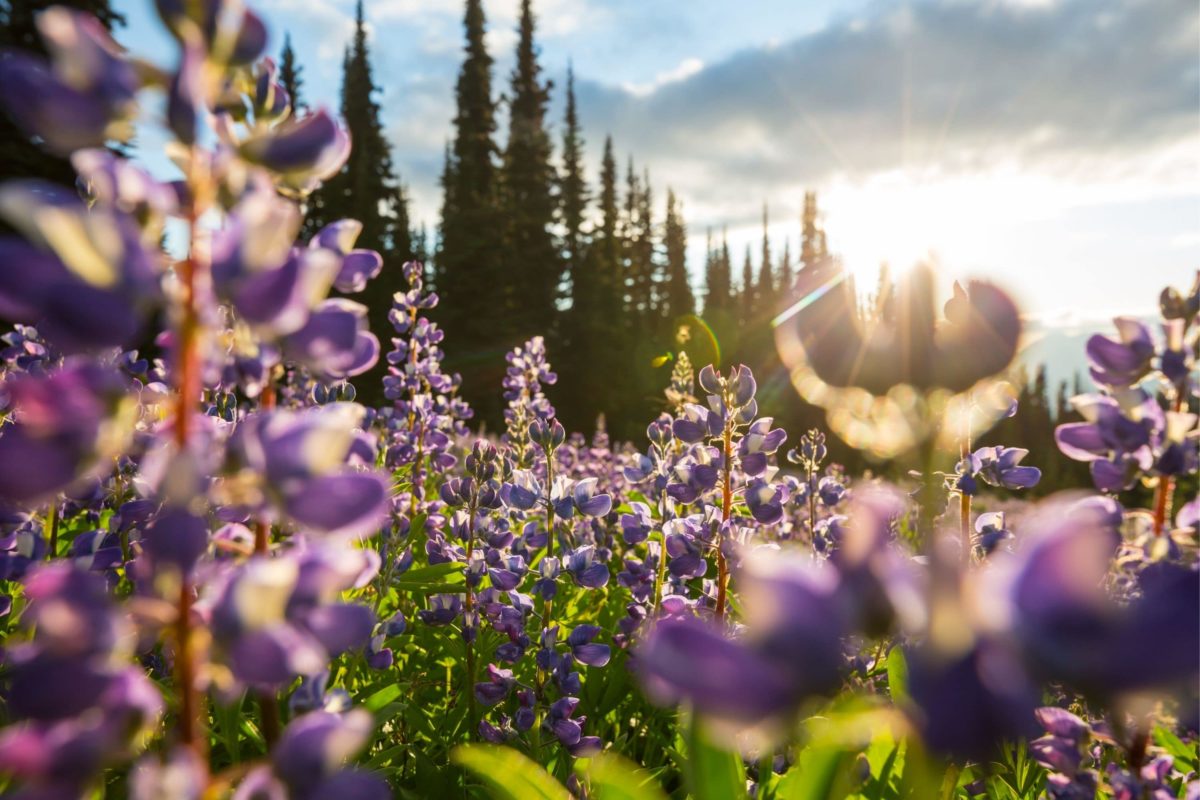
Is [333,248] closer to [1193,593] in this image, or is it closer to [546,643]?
[1193,593]

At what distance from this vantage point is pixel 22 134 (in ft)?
57.8

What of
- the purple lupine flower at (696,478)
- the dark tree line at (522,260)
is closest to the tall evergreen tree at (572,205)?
the dark tree line at (522,260)

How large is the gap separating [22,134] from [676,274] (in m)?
40.0

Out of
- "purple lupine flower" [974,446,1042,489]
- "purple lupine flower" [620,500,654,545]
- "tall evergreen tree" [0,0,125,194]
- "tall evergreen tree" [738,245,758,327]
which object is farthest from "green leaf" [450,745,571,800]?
"tall evergreen tree" [738,245,758,327]

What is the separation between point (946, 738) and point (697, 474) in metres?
2.01

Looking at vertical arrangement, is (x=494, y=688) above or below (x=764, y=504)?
below

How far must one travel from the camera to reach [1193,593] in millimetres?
707

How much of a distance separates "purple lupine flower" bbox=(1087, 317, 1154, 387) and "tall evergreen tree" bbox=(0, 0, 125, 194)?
2111cm

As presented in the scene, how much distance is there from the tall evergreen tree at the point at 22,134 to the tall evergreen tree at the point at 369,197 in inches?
423

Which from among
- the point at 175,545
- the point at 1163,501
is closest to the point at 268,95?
the point at 175,545

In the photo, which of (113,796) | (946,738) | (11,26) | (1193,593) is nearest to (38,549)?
(113,796)

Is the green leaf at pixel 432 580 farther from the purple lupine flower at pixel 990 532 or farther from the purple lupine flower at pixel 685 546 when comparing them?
the purple lupine flower at pixel 990 532

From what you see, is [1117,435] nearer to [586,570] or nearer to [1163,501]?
[1163,501]

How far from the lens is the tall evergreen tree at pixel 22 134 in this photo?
17.6 metres
